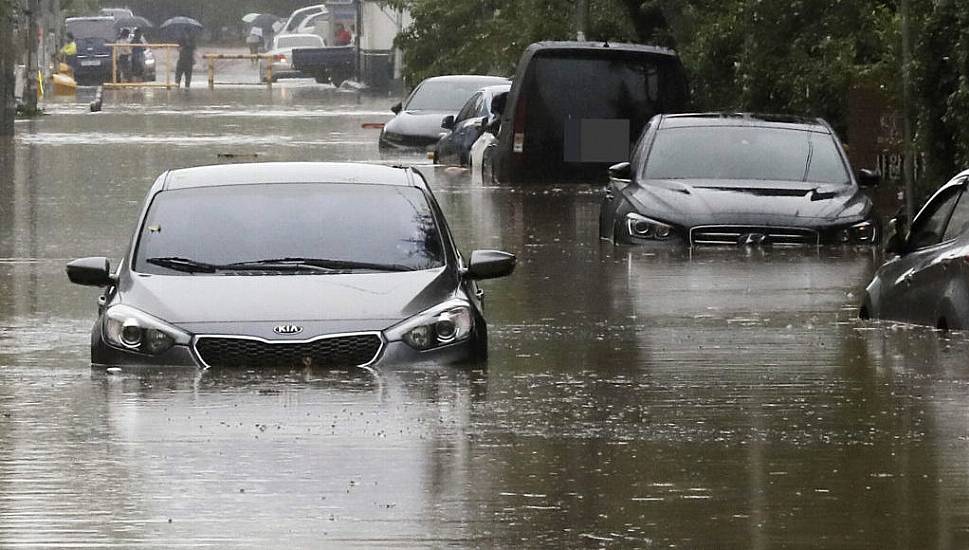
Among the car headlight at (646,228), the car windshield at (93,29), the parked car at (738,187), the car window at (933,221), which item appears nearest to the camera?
the car window at (933,221)

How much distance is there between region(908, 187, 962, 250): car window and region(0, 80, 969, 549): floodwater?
2.32 feet

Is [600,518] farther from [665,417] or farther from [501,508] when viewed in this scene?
[665,417]

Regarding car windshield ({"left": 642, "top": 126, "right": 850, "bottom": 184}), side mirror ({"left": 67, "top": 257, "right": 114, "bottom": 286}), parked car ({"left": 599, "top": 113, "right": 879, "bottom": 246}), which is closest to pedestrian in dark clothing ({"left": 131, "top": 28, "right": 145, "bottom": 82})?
parked car ({"left": 599, "top": 113, "right": 879, "bottom": 246})

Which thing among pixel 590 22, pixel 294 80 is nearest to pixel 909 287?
pixel 590 22

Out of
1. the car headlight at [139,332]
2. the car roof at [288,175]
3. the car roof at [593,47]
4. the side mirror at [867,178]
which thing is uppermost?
the car roof at [288,175]

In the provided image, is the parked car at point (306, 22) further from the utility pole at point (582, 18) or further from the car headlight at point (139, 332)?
the car headlight at point (139, 332)

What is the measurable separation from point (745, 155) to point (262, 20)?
89.1m

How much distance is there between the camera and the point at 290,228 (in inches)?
490

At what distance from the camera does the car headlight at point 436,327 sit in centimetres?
1155

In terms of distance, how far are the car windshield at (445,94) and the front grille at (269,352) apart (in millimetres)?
29187

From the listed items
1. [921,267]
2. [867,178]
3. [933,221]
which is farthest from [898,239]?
[867,178]

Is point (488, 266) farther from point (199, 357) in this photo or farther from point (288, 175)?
point (199, 357)

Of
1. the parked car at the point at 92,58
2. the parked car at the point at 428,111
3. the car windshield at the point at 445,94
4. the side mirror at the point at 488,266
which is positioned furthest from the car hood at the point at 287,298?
the parked car at the point at 92,58

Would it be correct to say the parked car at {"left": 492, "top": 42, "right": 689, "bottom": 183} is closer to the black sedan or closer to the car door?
the car door
